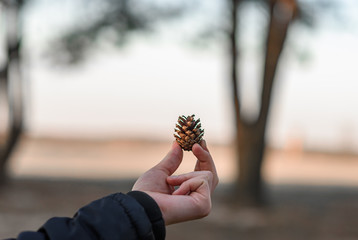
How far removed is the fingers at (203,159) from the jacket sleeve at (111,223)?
364 millimetres

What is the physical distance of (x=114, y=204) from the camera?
1534 millimetres

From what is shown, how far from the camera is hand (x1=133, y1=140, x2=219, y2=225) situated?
173 cm

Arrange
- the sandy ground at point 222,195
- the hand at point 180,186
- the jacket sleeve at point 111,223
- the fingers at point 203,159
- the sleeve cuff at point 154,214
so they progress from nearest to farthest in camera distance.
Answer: the jacket sleeve at point 111,223, the sleeve cuff at point 154,214, the hand at point 180,186, the fingers at point 203,159, the sandy ground at point 222,195

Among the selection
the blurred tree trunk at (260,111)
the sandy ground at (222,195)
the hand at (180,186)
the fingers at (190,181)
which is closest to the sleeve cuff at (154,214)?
the hand at (180,186)

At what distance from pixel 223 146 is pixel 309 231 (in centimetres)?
1337

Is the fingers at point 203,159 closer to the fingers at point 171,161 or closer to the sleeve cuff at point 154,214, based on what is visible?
the fingers at point 171,161

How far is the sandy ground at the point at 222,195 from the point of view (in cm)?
741

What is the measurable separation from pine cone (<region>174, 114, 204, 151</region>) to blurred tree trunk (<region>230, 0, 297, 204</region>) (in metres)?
6.53

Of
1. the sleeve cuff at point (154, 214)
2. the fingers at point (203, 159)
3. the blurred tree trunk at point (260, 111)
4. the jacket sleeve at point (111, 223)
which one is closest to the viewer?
the jacket sleeve at point (111, 223)

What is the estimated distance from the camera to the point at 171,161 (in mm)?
1936

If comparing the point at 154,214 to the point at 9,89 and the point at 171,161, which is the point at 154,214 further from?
the point at 9,89

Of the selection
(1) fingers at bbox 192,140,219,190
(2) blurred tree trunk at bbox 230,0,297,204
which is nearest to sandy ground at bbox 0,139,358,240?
Answer: (2) blurred tree trunk at bbox 230,0,297,204

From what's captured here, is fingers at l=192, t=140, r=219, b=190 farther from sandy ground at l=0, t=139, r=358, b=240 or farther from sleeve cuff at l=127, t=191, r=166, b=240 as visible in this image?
sandy ground at l=0, t=139, r=358, b=240

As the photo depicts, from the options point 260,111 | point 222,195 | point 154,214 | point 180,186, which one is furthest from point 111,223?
point 222,195
